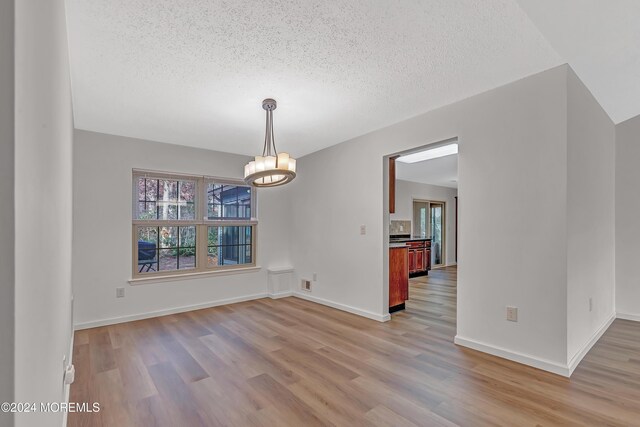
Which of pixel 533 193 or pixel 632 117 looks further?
pixel 632 117

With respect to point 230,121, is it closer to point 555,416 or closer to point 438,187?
point 555,416

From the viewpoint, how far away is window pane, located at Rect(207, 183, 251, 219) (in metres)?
5.01

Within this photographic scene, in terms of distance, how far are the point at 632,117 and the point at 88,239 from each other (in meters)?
6.92

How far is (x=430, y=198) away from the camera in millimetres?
9039

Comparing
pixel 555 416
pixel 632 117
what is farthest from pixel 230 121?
pixel 632 117

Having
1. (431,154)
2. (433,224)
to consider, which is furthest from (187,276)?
(433,224)

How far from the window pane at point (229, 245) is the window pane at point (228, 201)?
0.70ft

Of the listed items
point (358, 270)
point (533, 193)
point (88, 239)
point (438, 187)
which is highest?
point (438, 187)

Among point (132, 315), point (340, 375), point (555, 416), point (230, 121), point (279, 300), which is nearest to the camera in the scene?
point (555, 416)

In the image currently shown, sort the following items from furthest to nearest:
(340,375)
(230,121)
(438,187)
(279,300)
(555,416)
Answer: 1. (438,187)
2. (279,300)
3. (230,121)
4. (340,375)
5. (555,416)

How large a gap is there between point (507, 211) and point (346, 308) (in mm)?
2486

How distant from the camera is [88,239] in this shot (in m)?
3.96

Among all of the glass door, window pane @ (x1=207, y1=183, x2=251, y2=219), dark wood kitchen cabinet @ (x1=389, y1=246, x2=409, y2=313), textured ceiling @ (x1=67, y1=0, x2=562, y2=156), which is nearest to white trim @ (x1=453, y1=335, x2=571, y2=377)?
dark wood kitchen cabinet @ (x1=389, y1=246, x2=409, y2=313)

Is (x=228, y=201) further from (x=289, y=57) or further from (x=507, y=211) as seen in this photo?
(x=507, y=211)
